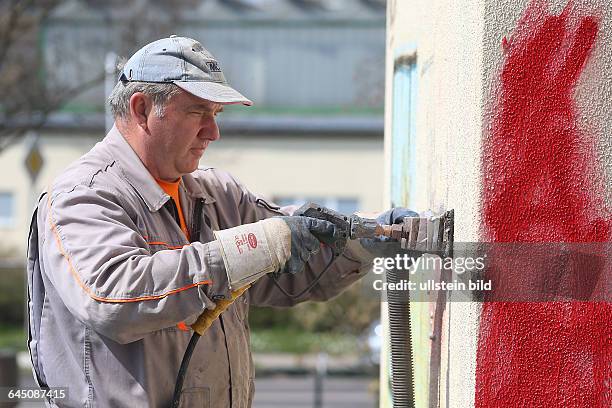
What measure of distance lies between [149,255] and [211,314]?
0.86ft

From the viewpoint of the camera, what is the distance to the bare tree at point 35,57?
11.1 meters

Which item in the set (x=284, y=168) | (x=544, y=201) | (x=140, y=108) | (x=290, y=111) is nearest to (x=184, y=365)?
(x=140, y=108)

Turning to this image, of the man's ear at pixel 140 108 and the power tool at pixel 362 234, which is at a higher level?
the man's ear at pixel 140 108

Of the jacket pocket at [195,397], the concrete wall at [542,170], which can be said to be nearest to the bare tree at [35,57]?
the jacket pocket at [195,397]

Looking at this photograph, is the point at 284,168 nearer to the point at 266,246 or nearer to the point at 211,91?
the point at 211,91

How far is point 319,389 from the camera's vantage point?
9695 millimetres

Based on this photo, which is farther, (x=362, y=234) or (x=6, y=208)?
(x=6, y=208)

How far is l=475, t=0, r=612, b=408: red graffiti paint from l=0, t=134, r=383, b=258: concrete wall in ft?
56.0

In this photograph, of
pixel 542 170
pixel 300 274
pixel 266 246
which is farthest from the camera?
pixel 300 274

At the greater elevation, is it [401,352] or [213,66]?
[213,66]

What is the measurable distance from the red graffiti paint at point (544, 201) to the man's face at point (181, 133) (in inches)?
38.3

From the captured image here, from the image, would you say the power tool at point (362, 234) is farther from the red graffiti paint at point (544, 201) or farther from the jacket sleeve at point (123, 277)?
the red graffiti paint at point (544, 201)

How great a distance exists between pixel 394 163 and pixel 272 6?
18293mm

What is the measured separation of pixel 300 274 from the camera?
3.71 meters
